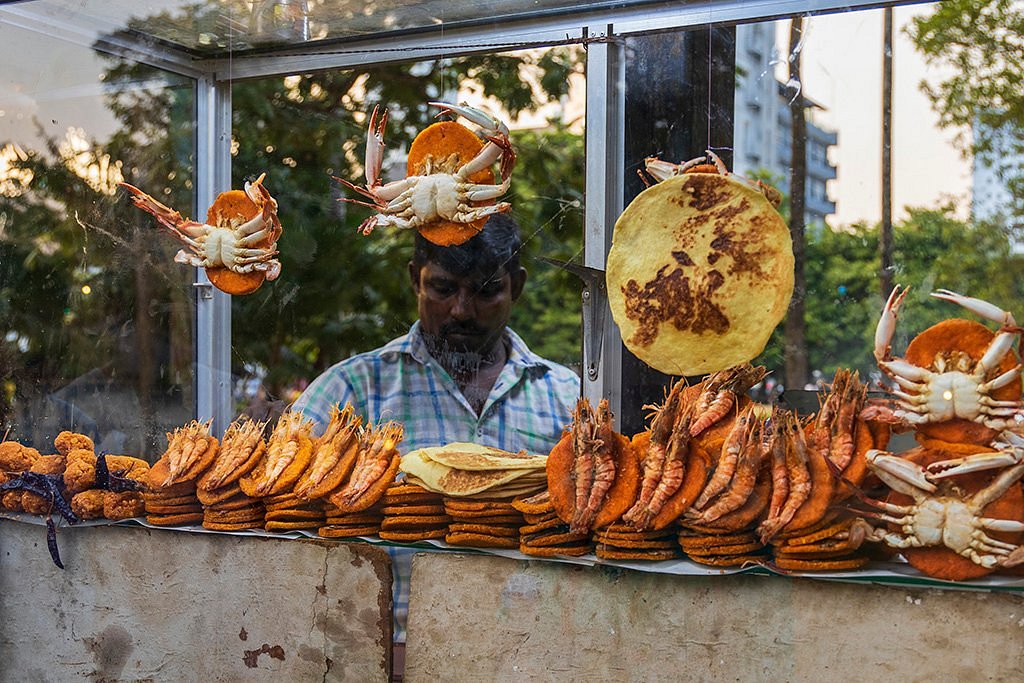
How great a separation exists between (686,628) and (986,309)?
1.34 meters

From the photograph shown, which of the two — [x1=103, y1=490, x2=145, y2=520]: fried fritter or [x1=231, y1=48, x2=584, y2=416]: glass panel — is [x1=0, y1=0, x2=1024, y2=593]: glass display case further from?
[x1=103, y1=490, x2=145, y2=520]: fried fritter

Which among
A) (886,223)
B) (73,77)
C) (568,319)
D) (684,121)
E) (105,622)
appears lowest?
(105,622)

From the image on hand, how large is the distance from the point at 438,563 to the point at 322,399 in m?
1.01

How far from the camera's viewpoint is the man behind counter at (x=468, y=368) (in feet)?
13.4

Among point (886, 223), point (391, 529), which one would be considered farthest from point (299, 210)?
point (886, 223)

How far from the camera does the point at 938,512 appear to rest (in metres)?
3.15

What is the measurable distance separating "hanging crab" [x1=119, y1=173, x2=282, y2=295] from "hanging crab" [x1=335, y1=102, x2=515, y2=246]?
0.47 meters

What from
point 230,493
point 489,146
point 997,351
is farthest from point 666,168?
point 230,493

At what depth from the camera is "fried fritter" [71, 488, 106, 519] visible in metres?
4.26

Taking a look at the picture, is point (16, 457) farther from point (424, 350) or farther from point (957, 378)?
point (957, 378)

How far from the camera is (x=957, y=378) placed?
3.20 m

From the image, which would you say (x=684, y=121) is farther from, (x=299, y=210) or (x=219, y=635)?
(x=219, y=635)

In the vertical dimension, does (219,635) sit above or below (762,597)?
below

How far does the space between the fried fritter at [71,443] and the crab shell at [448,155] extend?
1734 mm
